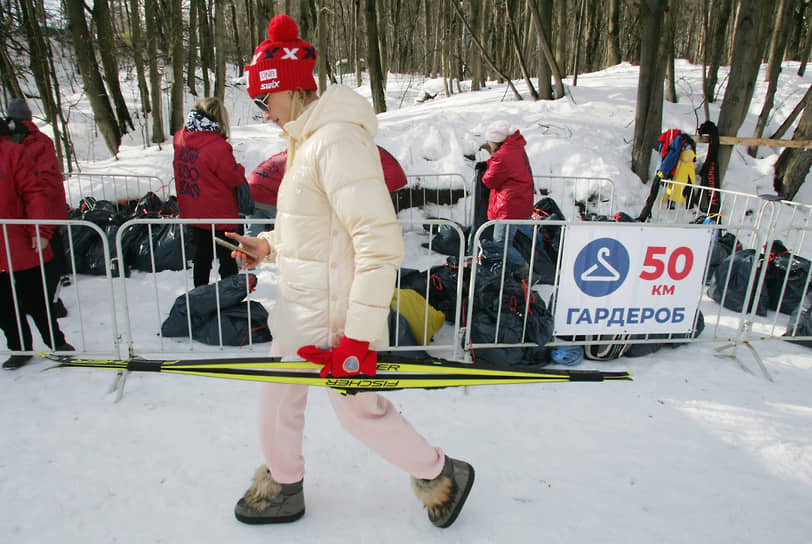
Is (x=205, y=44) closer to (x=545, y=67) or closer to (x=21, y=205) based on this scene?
(x=545, y=67)

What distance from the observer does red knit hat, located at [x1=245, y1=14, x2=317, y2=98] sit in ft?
5.78

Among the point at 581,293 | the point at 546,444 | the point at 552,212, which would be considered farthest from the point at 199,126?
the point at 552,212

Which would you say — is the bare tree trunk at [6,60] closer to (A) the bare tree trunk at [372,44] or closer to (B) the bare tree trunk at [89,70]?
(B) the bare tree trunk at [89,70]

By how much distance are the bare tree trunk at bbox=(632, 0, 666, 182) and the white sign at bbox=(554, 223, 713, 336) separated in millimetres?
6205

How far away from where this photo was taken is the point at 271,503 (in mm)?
2268

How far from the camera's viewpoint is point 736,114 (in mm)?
8961

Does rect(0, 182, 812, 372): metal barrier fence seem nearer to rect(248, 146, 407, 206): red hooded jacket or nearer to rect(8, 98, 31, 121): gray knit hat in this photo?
rect(8, 98, 31, 121): gray knit hat

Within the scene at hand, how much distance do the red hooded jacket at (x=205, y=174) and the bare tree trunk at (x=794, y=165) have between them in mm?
9147

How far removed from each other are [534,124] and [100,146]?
50.0 ft

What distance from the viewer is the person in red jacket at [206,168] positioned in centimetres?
434

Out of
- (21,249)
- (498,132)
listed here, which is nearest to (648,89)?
(498,132)

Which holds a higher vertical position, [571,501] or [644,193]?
[644,193]

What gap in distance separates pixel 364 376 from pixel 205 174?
3331 mm

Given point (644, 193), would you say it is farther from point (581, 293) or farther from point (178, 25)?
point (178, 25)
